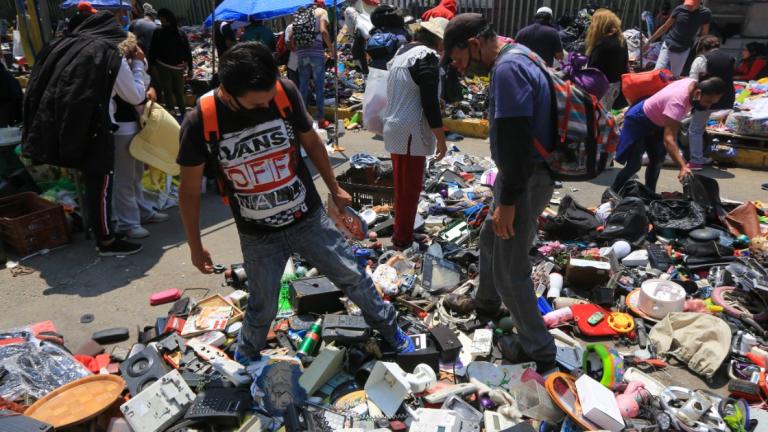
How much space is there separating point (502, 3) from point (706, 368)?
1317 cm

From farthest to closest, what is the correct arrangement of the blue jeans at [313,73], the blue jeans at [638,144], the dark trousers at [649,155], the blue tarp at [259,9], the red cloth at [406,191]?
the blue jeans at [313,73] → the blue tarp at [259,9] → the dark trousers at [649,155] → the blue jeans at [638,144] → the red cloth at [406,191]

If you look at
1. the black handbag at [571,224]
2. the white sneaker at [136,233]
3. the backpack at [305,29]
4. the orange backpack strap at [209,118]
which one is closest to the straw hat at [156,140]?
the white sneaker at [136,233]

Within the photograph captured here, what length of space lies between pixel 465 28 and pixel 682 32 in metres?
7.19

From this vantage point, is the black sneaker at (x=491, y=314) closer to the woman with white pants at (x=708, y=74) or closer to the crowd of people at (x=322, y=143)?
the crowd of people at (x=322, y=143)

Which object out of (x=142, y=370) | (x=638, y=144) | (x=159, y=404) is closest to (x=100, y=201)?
(x=142, y=370)

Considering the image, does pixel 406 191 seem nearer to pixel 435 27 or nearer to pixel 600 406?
pixel 435 27

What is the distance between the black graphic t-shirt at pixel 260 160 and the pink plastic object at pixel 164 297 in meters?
1.77

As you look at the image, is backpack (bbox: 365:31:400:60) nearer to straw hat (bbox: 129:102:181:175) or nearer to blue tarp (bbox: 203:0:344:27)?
blue tarp (bbox: 203:0:344:27)

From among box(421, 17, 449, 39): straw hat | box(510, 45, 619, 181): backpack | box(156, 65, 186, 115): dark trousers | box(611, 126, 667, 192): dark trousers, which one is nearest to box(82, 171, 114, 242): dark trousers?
box(421, 17, 449, 39): straw hat

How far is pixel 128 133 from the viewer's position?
4.92 meters

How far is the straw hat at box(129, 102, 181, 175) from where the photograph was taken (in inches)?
195

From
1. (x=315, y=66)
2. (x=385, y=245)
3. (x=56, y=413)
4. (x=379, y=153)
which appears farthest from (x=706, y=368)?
(x=315, y=66)

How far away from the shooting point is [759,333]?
3.67 metres

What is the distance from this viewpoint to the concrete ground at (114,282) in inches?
156
